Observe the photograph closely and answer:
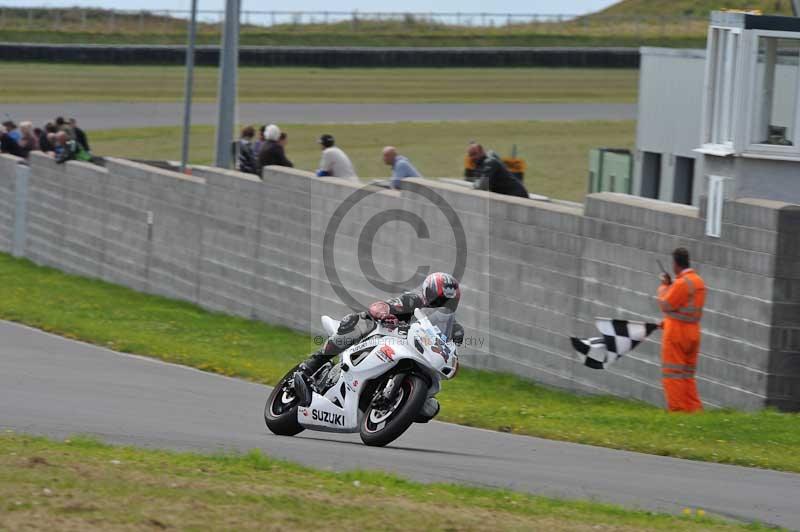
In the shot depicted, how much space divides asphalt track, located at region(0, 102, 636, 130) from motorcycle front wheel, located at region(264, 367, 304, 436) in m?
34.0

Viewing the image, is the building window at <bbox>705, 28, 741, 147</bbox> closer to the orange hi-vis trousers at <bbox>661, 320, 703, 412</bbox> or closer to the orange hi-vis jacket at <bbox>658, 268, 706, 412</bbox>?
the orange hi-vis jacket at <bbox>658, 268, 706, 412</bbox>

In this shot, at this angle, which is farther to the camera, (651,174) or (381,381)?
(651,174)

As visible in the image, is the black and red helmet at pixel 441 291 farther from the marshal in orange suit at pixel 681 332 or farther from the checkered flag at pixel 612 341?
the checkered flag at pixel 612 341

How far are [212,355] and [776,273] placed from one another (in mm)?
7625

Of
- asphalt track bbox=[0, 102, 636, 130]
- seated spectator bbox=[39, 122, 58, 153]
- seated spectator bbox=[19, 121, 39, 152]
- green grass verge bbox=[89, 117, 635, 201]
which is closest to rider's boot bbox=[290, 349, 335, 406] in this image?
seated spectator bbox=[39, 122, 58, 153]

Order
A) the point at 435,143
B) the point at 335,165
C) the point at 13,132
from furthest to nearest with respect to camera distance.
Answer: the point at 435,143, the point at 13,132, the point at 335,165

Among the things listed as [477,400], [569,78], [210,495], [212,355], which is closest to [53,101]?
[569,78]

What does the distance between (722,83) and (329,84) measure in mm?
38736

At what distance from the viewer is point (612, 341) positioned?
50.2 feet

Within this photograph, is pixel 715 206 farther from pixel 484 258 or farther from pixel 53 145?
pixel 53 145

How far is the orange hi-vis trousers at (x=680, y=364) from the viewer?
45.7ft

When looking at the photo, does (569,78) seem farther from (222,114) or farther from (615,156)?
(222,114)

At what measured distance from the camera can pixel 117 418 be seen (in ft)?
40.4

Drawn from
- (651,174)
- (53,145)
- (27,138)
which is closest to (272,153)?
(53,145)
